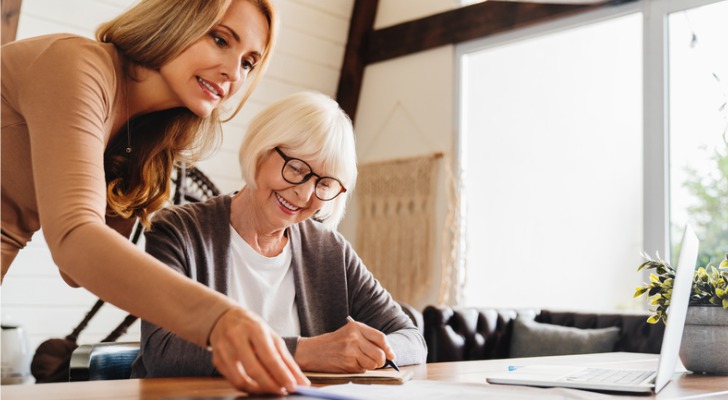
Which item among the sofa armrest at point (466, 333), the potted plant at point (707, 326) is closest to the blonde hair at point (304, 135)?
the potted plant at point (707, 326)

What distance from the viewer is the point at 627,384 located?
4.23 feet

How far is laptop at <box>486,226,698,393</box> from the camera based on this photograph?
127 cm

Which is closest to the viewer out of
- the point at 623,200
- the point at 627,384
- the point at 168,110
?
the point at 627,384

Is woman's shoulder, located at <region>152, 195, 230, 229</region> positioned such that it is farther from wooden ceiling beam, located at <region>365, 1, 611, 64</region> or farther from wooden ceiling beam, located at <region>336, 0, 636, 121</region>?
wooden ceiling beam, located at <region>365, 1, 611, 64</region>

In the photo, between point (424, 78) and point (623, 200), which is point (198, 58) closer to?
point (623, 200)

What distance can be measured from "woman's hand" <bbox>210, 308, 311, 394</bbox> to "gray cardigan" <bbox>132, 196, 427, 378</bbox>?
19.2 inches

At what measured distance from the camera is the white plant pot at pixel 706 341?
1.69 metres

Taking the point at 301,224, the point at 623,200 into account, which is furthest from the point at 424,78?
the point at 301,224

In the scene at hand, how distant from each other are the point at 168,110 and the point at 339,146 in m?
0.44

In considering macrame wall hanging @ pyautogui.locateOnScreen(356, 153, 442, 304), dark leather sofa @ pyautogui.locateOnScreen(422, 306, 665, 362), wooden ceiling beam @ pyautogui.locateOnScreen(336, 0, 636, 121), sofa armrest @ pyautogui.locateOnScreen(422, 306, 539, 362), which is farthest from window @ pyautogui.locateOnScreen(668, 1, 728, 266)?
macrame wall hanging @ pyautogui.locateOnScreen(356, 153, 442, 304)

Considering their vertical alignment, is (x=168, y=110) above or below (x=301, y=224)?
above

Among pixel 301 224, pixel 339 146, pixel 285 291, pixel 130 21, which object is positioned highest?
pixel 130 21

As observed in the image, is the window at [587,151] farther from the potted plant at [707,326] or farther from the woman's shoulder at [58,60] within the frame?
the woman's shoulder at [58,60]

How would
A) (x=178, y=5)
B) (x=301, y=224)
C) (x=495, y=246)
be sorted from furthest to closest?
(x=495, y=246) < (x=301, y=224) < (x=178, y=5)
